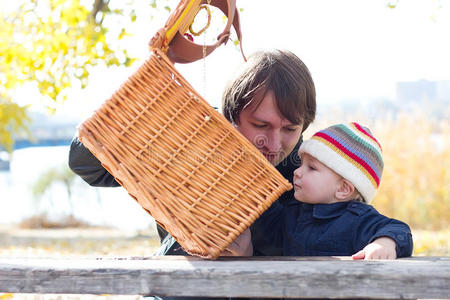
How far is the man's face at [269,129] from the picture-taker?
2111 mm

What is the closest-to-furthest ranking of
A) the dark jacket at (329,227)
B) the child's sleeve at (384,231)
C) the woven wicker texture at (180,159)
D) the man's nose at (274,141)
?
the woven wicker texture at (180,159)
the child's sleeve at (384,231)
the dark jacket at (329,227)
the man's nose at (274,141)

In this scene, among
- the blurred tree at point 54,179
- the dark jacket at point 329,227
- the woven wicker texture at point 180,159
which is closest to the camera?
the woven wicker texture at point 180,159

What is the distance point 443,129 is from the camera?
264 inches

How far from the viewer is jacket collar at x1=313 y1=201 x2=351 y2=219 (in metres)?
1.99

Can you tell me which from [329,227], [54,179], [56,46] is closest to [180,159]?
[329,227]

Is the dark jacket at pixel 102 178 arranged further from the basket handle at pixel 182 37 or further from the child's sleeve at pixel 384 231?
the basket handle at pixel 182 37

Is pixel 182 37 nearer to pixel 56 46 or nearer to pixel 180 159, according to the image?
pixel 180 159

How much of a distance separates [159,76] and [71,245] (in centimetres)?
580

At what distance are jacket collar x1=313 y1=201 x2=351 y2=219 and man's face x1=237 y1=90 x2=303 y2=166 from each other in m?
0.27

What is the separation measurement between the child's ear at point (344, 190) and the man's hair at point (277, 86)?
11.9 inches

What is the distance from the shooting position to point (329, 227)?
1.95 meters

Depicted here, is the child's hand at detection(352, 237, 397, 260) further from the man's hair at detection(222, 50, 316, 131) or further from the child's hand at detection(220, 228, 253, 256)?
the man's hair at detection(222, 50, 316, 131)

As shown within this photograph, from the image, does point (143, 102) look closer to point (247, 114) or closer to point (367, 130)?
point (247, 114)

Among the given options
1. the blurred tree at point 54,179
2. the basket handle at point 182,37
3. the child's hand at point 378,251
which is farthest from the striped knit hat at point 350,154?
the blurred tree at point 54,179
